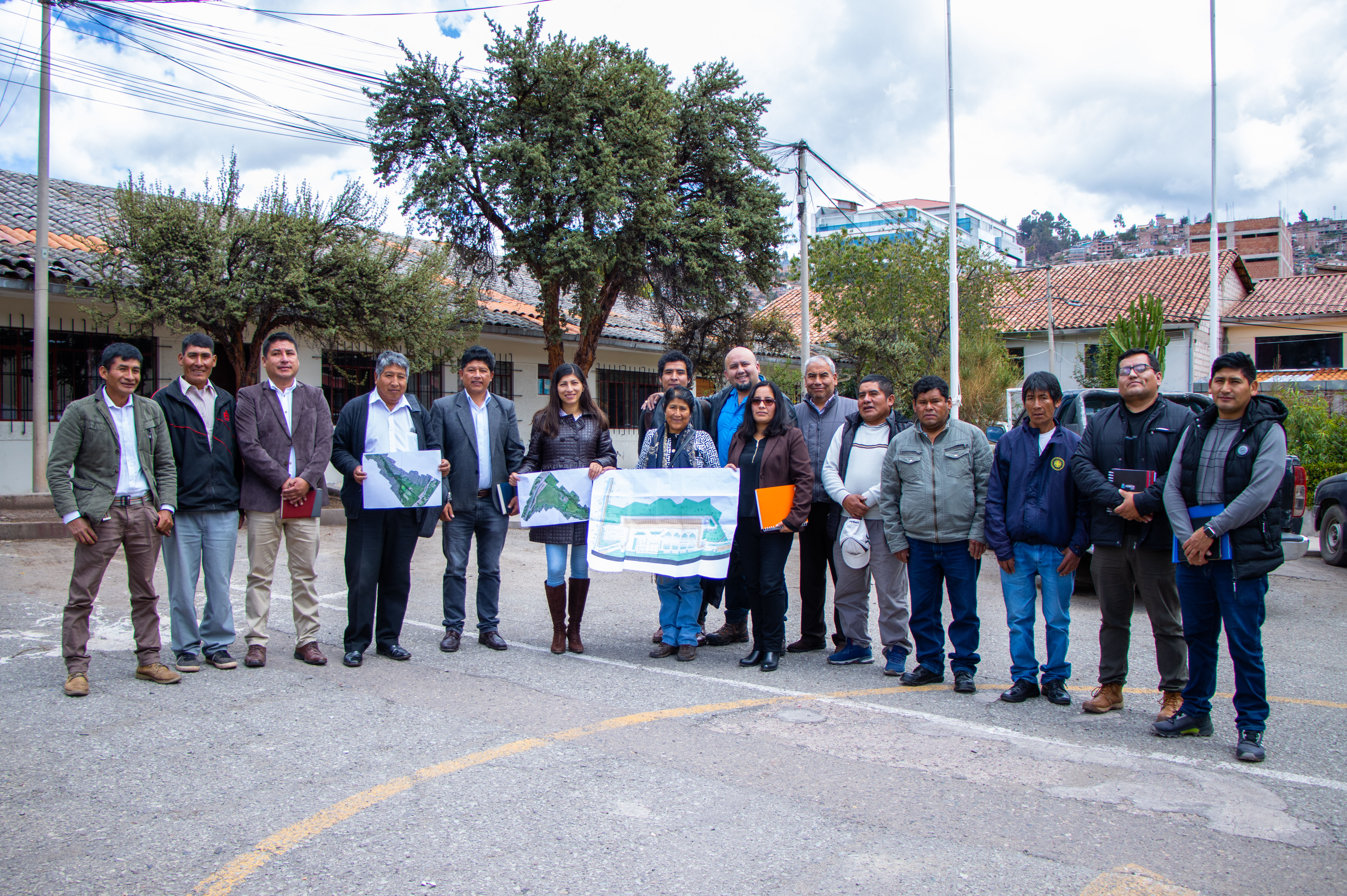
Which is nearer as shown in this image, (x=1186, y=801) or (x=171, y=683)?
(x=1186, y=801)

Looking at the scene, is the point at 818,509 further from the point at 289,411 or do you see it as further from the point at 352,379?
the point at 352,379

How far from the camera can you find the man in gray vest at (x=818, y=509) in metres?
6.58

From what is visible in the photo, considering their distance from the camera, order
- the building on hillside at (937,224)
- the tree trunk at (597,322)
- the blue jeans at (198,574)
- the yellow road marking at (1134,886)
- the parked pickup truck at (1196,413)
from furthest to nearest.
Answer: the building on hillside at (937,224) < the tree trunk at (597,322) < the parked pickup truck at (1196,413) < the blue jeans at (198,574) < the yellow road marking at (1134,886)

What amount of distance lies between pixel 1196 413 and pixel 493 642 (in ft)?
20.5

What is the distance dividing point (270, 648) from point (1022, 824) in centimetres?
499

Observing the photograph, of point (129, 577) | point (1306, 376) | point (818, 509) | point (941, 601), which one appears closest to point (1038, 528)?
point (941, 601)

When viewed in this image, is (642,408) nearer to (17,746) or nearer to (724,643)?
(724,643)

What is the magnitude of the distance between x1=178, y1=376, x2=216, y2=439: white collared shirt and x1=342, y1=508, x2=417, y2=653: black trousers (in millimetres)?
1008

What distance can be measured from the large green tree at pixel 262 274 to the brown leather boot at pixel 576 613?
7470 millimetres

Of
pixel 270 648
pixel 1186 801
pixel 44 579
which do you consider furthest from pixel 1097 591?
pixel 44 579

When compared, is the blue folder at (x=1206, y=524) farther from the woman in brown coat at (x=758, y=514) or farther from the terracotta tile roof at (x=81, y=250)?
the terracotta tile roof at (x=81, y=250)

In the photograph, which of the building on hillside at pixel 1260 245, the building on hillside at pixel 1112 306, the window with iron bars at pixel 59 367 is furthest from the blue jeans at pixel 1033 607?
the building on hillside at pixel 1260 245

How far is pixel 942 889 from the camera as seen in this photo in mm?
3150

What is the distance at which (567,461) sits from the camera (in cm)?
Answer: 661
